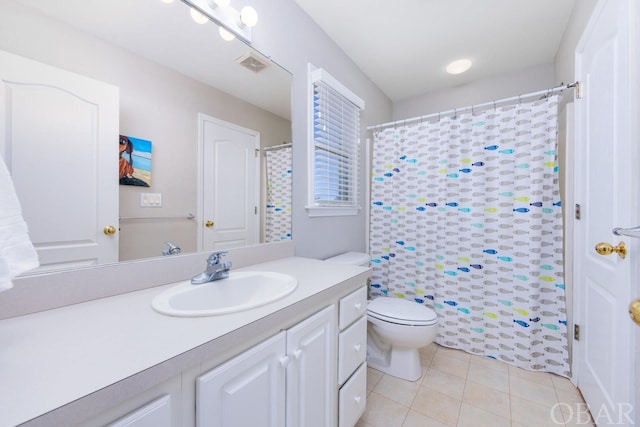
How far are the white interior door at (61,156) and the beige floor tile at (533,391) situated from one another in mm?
2191

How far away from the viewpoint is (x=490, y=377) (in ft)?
5.46

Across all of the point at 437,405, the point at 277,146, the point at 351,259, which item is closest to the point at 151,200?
the point at 277,146

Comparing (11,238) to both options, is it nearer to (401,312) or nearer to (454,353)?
(401,312)

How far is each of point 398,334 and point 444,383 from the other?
0.45 metres

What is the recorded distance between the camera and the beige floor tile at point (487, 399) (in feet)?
4.57

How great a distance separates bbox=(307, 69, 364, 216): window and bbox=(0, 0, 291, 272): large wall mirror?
10.8 inches

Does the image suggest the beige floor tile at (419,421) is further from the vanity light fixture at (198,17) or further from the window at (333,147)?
the vanity light fixture at (198,17)

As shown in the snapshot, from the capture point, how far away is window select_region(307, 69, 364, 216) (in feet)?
5.56

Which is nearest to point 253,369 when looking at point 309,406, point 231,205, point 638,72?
point 309,406

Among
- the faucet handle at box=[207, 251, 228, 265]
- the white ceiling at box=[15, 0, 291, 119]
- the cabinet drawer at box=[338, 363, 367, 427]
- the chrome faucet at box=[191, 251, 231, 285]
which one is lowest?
the cabinet drawer at box=[338, 363, 367, 427]

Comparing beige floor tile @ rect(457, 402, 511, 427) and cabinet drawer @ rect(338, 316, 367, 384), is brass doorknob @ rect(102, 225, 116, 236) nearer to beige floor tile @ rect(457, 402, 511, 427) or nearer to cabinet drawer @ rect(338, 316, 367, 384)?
cabinet drawer @ rect(338, 316, 367, 384)

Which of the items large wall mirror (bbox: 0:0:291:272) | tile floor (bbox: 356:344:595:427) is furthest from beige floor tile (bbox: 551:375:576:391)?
large wall mirror (bbox: 0:0:291:272)

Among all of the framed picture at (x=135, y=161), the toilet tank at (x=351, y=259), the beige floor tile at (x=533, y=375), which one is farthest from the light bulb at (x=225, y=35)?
the beige floor tile at (x=533, y=375)

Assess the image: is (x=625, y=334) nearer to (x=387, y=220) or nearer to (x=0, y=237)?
(x=387, y=220)
